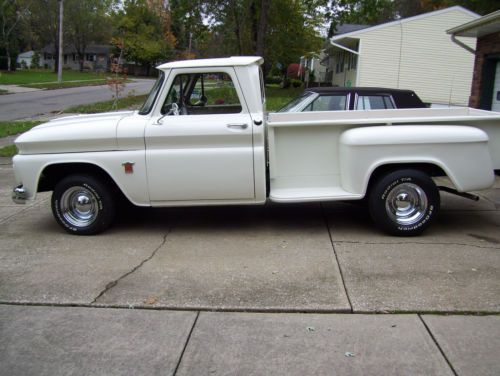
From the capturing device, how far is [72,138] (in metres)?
5.67

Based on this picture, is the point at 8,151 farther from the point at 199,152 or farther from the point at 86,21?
the point at 86,21

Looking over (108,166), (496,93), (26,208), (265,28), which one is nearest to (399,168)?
(108,166)

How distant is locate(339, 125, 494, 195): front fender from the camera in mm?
5551

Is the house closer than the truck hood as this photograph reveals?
No

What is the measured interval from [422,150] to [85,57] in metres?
95.8

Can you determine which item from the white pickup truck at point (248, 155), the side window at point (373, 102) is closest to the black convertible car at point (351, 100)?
the side window at point (373, 102)

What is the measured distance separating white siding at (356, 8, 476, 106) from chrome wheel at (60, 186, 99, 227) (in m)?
21.1

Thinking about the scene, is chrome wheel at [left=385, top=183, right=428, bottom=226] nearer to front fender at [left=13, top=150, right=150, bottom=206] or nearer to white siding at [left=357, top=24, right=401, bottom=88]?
front fender at [left=13, top=150, right=150, bottom=206]

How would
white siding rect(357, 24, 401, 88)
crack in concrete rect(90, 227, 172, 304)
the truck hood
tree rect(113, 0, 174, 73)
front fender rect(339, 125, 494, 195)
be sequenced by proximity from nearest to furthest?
crack in concrete rect(90, 227, 172, 304) → front fender rect(339, 125, 494, 195) → the truck hood → white siding rect(357, 24, 401, 88) → tree rect(113, 0, 174, 73)

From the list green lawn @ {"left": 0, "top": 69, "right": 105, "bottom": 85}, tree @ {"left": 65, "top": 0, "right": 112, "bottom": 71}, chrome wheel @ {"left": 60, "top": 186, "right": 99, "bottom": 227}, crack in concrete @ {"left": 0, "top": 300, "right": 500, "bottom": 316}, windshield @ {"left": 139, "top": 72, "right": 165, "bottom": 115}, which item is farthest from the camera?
tree @ {"left": 65, "top": 0, "right": 112, "bottom": 71}

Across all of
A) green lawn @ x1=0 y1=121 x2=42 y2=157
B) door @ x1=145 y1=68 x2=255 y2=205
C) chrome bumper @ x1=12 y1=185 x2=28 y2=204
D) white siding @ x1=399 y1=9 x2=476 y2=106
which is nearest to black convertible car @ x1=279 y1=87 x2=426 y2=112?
door @ x1=145 y1=68 x2=255 y2=205

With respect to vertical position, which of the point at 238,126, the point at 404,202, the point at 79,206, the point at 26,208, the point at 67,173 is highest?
the point at 238,126

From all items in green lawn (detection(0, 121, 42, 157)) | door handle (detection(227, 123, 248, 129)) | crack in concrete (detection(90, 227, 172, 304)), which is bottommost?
crack in concrete (detection(90, 227, 172, 304))

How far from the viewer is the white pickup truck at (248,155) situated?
559 cm
